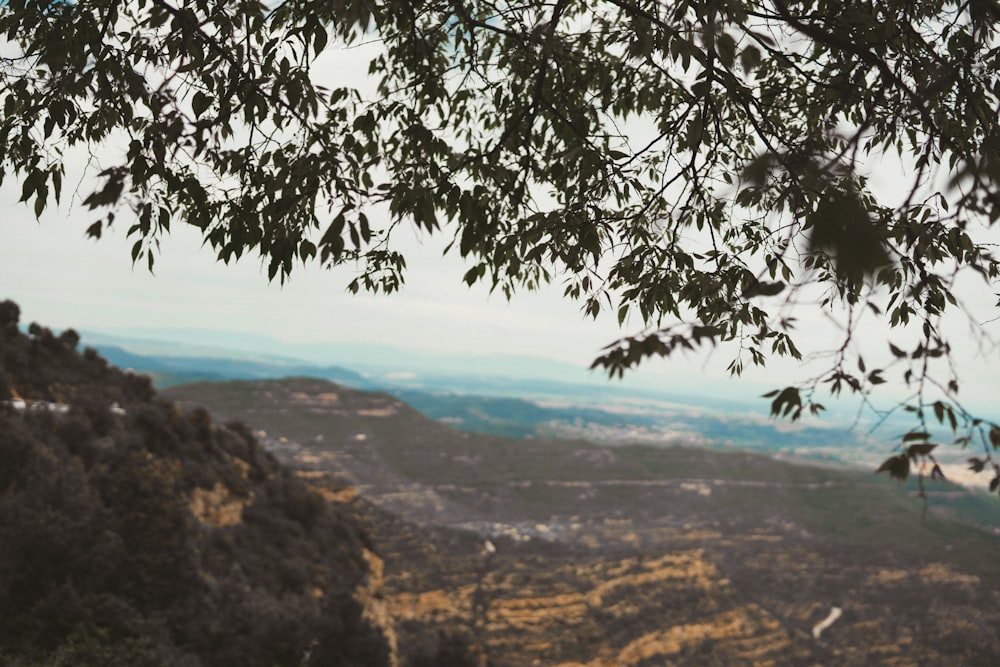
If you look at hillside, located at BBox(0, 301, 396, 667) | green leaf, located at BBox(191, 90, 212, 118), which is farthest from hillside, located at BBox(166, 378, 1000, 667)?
green leaf, located at BBox(191, 90, 212, 118)

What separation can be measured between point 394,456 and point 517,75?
2864 inches

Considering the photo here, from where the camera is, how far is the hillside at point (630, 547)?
2998 cm

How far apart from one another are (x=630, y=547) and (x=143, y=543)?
4678cm

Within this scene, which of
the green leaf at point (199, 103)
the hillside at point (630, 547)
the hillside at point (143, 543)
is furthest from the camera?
the hillside at point (630, 547)

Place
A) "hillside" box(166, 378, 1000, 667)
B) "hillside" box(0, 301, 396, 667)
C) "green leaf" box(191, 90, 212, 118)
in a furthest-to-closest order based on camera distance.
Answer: "hillside" box(166, 378, 1000, 667), "hillside" box(0, 301, 396, 667), "green leaf" box(191, 90, 212, 118)

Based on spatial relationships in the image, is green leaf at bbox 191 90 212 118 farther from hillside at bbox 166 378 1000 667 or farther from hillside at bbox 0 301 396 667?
hillside at bbox 166 378 1000 667

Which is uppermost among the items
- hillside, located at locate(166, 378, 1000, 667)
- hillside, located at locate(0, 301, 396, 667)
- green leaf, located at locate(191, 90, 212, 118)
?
green leaf, located at locate(191, 90, 212, 118)

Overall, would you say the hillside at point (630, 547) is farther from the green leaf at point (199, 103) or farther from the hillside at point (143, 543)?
the green leaf at point (199, 103)

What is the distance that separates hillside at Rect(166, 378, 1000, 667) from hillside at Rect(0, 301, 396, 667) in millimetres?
3827

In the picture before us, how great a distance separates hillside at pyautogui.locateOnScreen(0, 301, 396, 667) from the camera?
7.75 metres

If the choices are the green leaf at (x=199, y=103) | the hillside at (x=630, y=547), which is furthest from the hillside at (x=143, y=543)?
the green leaf at (x=199, y=103)

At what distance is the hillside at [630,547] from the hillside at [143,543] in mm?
3827

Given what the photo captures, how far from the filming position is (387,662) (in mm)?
11438

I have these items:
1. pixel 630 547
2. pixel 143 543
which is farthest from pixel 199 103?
pixel 630 547
